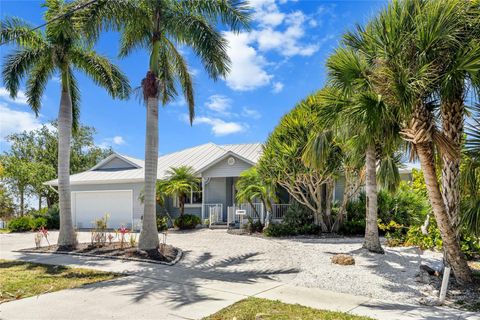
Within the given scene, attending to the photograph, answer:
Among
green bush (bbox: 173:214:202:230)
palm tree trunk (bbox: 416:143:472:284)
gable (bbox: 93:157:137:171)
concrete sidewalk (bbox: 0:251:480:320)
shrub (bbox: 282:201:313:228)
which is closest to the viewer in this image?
concrete sidewalk (bbox: 0:251:480:320)

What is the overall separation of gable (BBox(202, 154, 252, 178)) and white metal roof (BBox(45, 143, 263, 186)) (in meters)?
0.83

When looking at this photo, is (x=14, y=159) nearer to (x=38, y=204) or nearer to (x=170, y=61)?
(x=38, y=204)

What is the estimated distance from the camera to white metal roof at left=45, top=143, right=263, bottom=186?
23.0m

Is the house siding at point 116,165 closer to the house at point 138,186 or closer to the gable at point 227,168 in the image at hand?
the house at point 138,186

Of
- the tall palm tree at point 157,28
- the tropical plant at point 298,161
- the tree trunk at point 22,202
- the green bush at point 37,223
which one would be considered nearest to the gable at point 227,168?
the tropical plant at point 298,161

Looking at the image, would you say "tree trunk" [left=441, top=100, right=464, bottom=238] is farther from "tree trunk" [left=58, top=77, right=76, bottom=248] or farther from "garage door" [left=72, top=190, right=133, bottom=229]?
"garage door" [left=72, top=190, right=133, bottom=229]

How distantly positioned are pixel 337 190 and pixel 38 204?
1112 inches

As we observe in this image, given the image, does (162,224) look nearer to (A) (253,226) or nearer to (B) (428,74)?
(A) (253,226)

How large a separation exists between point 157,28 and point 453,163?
31.1 ft

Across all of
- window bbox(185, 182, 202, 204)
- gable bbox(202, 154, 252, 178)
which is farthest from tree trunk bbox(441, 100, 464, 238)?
window bbox(185, 182, 202, 204)

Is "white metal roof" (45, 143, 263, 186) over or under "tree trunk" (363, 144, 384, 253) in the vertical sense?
over

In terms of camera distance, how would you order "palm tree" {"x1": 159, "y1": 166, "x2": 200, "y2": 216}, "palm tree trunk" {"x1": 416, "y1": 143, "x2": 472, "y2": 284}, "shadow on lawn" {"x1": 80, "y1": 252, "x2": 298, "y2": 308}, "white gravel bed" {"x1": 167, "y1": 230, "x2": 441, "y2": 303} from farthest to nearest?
"palm tree" {"x1": 159, "y1": 166, "x2": 200, "y2": 216} → "white gravel bed" {"x1": 167, "y1": 230, "x2": 441, "y2": 303} → "palm tree trunk" {"x1": 416, "y1": 143, "x2": 472, "y2": 284} → "shadow on lawn" {"x1": 80, "y1": 252, "x2": 298, "y2": 308}

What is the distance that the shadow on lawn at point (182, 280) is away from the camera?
711cm

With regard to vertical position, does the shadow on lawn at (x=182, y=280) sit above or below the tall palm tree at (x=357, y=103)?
below
